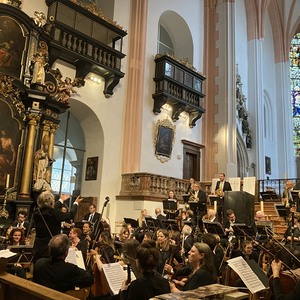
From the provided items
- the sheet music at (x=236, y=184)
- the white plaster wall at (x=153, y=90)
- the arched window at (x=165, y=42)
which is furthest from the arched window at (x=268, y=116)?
the sheet music at (x=236, y=184)

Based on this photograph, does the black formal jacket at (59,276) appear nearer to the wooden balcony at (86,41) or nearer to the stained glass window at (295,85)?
the wooden balcony at (86,41)

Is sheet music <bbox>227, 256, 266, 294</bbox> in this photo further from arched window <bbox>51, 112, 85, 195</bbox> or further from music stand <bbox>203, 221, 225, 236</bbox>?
arched window <bbox>51, 112, 85, 195</bbox>

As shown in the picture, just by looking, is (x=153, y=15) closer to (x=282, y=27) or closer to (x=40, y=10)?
(x=40, y=10)

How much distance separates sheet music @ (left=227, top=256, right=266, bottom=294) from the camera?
3.23m

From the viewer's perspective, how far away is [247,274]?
3.32 m

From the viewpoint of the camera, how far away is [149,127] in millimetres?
13203

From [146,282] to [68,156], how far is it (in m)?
10.7

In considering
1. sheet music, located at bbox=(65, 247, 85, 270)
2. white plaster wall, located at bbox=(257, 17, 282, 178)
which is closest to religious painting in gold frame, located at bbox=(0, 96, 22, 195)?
sheet music, located at bbox=(65, 247, 85, 270)

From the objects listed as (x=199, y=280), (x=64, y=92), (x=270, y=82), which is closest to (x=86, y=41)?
(x=64, y=92)

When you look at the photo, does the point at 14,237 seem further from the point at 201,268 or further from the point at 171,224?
the point at 201,268

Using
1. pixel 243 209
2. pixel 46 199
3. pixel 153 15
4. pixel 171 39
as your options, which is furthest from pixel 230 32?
pixel 46 199

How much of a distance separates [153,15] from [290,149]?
44.5 feet

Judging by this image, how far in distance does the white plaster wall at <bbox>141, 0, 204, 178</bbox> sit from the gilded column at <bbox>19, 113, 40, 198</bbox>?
4.55 m

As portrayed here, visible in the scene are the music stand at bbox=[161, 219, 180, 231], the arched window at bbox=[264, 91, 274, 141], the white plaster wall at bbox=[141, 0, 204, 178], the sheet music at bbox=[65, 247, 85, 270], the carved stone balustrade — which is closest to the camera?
the sheet music at bbox=[65, 247, 85, 270]
